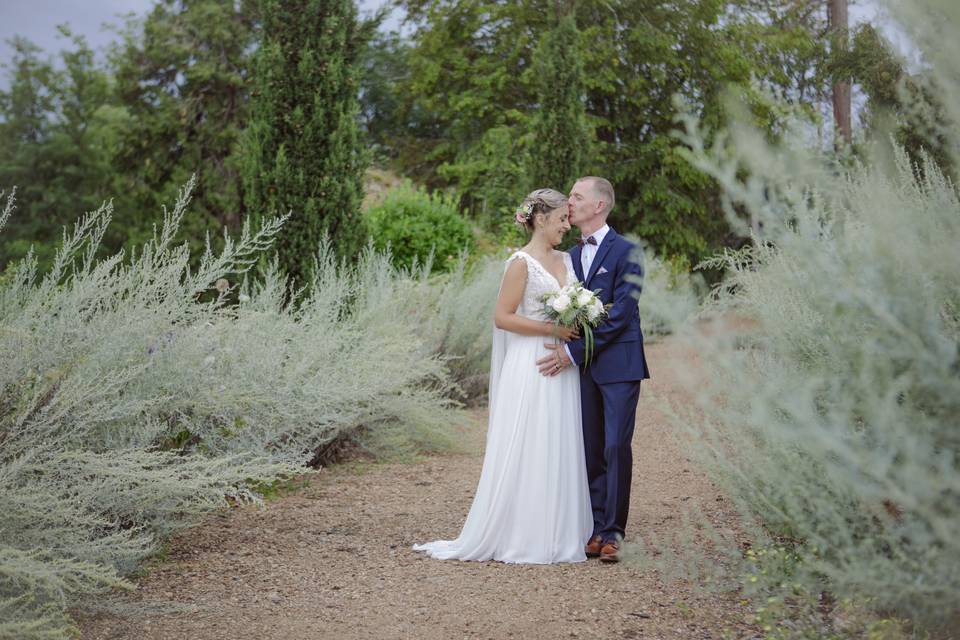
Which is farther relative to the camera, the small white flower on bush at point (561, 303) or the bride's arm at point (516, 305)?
the bride's arm at point (516, 305)

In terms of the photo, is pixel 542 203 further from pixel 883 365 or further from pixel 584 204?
pixel 883 365

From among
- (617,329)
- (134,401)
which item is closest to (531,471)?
(617,329)

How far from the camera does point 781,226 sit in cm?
256

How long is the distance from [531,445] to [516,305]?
0.75m

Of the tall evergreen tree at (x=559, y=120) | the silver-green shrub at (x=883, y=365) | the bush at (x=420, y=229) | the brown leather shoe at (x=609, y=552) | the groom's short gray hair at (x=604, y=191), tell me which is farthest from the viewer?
the bush at (x=420, y=229)

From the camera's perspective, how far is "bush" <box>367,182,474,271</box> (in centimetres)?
1631

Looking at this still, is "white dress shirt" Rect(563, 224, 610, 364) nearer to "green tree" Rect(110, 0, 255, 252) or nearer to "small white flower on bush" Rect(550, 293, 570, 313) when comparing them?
"small white flower on bush" Rect(550, 293, 570, 313)

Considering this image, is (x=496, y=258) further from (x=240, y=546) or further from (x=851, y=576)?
(x=851, y=576)

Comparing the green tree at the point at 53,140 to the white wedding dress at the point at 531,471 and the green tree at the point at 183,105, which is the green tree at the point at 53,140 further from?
the white wedding dress at the point at 531,471

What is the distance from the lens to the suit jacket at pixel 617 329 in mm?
4836

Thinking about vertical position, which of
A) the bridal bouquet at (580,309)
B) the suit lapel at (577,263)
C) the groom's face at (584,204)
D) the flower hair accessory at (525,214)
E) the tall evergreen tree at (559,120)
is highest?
the tall evergreen tree at (559,120)

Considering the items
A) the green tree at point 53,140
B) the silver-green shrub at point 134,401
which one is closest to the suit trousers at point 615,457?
the silver-green shrub at point 134,401

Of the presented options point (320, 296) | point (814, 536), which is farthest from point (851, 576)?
point (320, 296)

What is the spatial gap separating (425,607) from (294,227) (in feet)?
17.8
